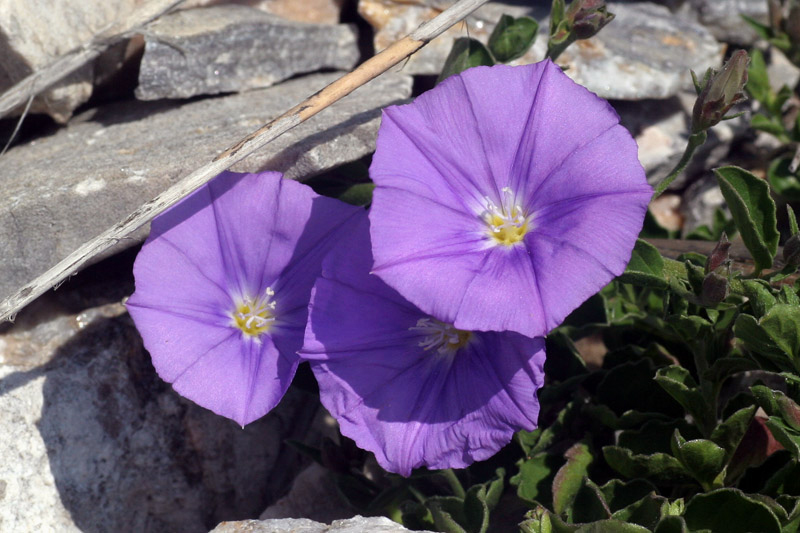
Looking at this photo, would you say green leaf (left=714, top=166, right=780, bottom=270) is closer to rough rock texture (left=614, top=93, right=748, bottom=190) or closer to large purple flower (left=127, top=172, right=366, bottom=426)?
large purple flower (left=127, top=172, right=366, bottom=426)

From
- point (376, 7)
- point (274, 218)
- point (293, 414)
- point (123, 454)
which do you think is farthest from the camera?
point (376, 7)

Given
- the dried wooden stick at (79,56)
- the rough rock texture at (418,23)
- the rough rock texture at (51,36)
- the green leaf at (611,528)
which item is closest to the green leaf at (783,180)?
the rough rock texture at (418,23)

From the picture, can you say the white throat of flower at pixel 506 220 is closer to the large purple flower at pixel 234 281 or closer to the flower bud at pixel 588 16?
the large purple flower at pixel 234 281

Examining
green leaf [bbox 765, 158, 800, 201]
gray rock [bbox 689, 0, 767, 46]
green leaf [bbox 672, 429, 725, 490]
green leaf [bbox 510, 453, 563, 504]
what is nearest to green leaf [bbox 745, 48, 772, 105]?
green leaf [bbox 765, 158, 800, 201]

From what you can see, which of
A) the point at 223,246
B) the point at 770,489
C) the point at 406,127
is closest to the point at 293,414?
the point at 223,246

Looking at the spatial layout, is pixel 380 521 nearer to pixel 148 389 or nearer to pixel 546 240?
pixel 546 240

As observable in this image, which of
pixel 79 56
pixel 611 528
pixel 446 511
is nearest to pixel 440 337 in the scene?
pixel 446 511
